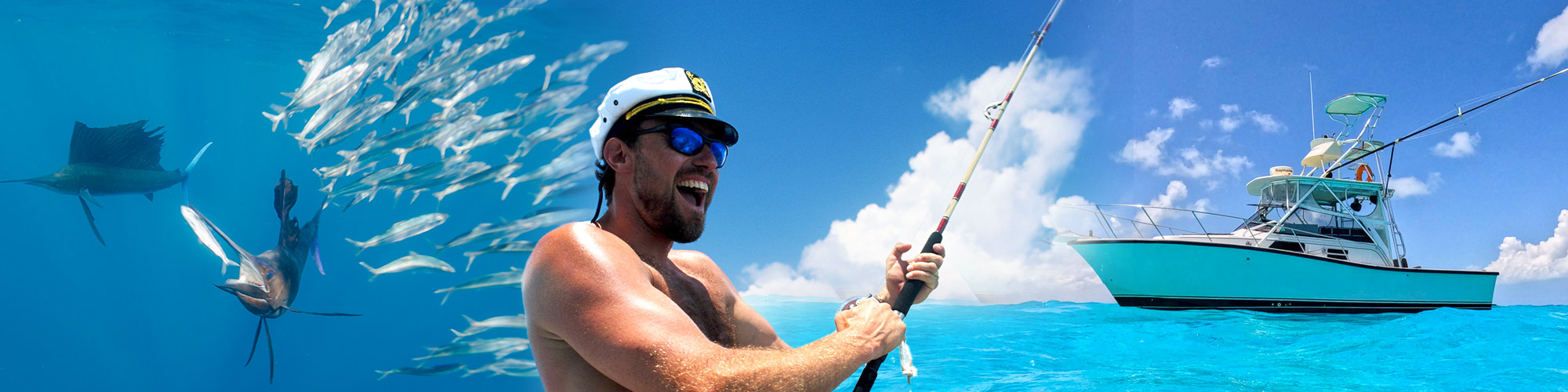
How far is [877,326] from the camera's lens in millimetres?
1231

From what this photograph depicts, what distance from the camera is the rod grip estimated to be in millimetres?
1489

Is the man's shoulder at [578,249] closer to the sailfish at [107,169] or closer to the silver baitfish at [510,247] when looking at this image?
the silver baitfish at [510,247]

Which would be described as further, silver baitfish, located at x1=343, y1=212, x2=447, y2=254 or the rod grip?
silver baitfish, located at x1=343, y1=212, x2=447, y2=254

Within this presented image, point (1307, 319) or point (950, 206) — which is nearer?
point (950, 206)

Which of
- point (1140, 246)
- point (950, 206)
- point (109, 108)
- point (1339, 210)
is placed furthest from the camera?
point (109, 108)

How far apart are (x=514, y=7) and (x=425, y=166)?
11.2 m

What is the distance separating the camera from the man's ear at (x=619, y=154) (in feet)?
4.30

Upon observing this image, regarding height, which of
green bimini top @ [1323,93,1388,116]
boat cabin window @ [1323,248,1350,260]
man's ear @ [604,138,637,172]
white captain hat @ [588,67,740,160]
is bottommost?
man's ear @ [604,138,637,172]

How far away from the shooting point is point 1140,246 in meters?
16.5

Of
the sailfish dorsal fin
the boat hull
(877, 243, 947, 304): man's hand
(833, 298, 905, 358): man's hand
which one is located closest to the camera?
(833, 298, 905, 358): man's hand

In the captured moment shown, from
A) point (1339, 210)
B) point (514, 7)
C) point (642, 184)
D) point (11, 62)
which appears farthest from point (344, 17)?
point (1339, 210)

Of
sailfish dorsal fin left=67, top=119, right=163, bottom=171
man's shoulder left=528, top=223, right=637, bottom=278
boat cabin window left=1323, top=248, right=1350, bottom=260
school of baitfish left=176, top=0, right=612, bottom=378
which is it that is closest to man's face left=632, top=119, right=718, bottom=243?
man's shoulder left=528, top=223, right=637, bottom=278

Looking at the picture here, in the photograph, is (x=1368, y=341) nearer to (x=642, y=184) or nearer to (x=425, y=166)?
(x=425, y=166)

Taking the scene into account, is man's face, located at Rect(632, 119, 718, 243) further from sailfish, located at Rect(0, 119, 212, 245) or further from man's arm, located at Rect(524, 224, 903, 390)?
sailfish, located at Rect(0, 119, 212, 245)
